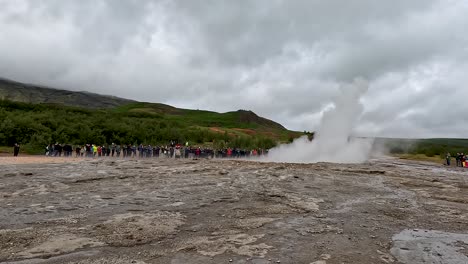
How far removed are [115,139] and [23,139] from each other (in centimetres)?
1071

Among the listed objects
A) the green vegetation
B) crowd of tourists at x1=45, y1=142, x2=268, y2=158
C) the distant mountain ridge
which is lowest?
crowd of tourists at x1=45, y1=142, x2=268, y2=158

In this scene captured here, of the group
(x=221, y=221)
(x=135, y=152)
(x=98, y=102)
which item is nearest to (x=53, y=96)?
(x=98, y=102)

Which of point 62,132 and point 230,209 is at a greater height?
point 62,132

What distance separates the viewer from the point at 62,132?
40.5 metres

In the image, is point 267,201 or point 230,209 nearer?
point 230,209

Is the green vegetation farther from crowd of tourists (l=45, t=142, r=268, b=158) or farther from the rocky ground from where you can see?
the rocky ground

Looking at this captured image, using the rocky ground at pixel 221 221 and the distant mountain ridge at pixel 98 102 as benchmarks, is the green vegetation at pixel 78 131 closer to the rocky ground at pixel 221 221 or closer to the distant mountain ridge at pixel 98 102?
the rocky ground at pixel 221 221

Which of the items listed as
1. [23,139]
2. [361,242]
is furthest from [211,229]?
[23,139]

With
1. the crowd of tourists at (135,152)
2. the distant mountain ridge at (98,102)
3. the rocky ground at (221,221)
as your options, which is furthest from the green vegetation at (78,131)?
the distant mountain ridge at (98,102)

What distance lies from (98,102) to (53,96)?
16.6 meters

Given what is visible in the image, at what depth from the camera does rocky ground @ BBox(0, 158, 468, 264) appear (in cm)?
659

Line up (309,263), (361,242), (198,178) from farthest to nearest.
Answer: (198,178)
(361,242)
(309,263)

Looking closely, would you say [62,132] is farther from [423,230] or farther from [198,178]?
[423,230]

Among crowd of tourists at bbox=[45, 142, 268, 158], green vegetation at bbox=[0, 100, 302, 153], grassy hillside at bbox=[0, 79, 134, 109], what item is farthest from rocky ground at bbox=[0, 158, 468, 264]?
grassy hillside at bbox=[0, 79, 134, 109]
